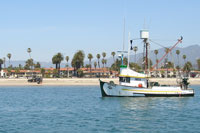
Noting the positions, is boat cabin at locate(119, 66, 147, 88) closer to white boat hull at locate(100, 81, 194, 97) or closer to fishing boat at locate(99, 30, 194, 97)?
fishing boat at locate(99, 30, 194, 97)

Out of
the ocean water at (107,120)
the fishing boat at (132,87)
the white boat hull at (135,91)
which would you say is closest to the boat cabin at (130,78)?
the fishing boat at (132,87)

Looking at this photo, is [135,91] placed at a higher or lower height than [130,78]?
lower

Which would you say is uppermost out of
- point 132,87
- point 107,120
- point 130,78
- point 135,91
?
point 130,78

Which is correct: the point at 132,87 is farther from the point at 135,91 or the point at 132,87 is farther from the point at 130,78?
the point at 130,78

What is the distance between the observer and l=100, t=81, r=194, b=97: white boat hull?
2608 inches

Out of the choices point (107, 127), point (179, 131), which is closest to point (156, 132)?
point (179, 131)

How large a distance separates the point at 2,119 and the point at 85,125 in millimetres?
10824

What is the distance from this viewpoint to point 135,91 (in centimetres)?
6612

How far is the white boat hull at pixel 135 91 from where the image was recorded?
66.2 meters

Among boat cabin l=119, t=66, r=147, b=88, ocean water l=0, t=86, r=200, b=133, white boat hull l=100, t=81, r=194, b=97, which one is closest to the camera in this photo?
ocean water l=0, t=86, r=200, b=133

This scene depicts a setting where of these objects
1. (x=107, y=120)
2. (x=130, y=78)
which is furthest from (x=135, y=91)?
(x=107, y=120)

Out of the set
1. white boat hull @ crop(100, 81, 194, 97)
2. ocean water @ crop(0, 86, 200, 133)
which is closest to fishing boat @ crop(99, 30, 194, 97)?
white boat hull @ crop(100, 81, 194, 97)

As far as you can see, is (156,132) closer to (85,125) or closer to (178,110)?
(85,125)

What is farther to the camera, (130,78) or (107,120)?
(130,78)
